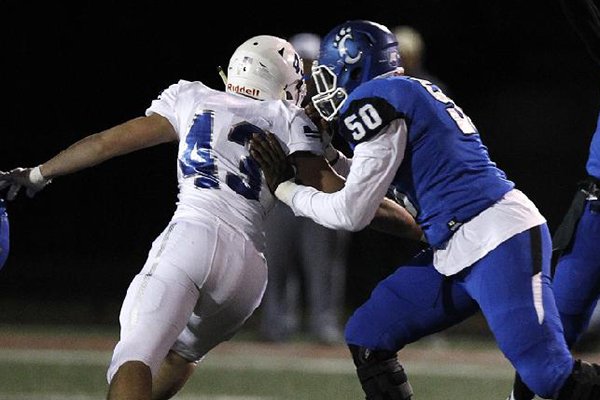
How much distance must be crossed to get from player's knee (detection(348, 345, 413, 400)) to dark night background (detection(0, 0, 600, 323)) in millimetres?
6779

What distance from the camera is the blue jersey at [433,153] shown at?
3576 mm

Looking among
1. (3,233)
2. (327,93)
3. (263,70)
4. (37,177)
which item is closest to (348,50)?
(327,93)

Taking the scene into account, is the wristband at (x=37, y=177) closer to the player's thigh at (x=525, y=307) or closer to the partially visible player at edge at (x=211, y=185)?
the partially visible player at edge at (x=211, y=185)

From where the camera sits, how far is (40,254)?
1112cm

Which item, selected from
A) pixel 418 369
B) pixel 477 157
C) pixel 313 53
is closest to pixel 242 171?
pixel 477 157

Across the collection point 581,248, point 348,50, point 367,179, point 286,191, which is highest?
point 348,50

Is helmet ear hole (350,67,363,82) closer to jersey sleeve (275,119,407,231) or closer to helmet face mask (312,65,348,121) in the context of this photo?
helmet face mask (312,65,348,121)

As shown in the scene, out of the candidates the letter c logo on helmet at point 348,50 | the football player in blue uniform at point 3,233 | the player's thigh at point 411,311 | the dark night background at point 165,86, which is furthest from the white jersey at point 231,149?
the dark night background at point 165,86

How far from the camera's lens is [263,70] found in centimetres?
397

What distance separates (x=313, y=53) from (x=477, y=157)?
2048 mm

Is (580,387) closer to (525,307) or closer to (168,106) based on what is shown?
(525,307)

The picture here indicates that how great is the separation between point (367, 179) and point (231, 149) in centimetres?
51

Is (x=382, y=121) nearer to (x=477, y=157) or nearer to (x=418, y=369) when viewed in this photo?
(x=477, y=157)

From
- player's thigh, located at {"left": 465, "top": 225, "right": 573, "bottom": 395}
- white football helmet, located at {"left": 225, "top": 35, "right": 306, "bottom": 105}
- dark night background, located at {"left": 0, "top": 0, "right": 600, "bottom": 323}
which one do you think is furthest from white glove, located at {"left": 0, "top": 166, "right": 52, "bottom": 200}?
dark night background, located at {"left": 0, "top": 0, "right": 600, "bottom": 323}
